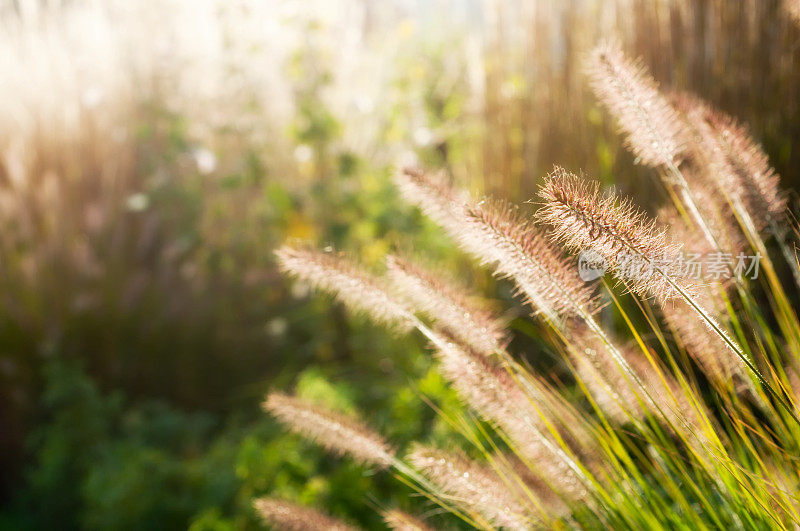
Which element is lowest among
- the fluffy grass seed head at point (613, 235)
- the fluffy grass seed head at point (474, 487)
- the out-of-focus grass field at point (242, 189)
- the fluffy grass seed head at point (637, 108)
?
the fluffy grass seed head at point (474, 487)

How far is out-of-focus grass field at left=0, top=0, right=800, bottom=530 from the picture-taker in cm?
199

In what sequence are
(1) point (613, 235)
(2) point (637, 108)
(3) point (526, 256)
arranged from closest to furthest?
(1) point (613, 235) < (3) point (526, 256) < (2) point (637, 108)

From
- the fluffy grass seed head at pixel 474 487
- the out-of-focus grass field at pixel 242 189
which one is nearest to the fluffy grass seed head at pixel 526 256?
the fluffy grass seed head at pixel 474 487

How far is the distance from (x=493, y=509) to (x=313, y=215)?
7.21 ft

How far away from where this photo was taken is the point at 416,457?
40.1 inches

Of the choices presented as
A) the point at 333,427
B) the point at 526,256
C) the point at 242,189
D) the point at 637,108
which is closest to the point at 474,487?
the point at 333,427

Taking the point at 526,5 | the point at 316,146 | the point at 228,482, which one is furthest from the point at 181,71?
the point at 228,482

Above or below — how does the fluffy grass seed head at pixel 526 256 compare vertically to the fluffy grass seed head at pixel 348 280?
below

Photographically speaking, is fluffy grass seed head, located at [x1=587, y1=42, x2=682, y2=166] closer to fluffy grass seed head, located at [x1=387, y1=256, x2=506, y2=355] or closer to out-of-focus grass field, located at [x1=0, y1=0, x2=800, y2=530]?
fluffy grass seed head, located at [x1=387, y1=256, x2=506, y2=355]

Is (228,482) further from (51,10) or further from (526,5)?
(51,10)

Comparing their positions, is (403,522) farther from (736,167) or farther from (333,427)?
(736,167)

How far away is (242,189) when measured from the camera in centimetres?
337

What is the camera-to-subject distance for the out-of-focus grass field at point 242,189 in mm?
1992

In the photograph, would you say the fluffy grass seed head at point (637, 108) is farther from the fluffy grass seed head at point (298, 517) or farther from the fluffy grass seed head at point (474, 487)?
the fluffy grass seed head at point (298, 517)
